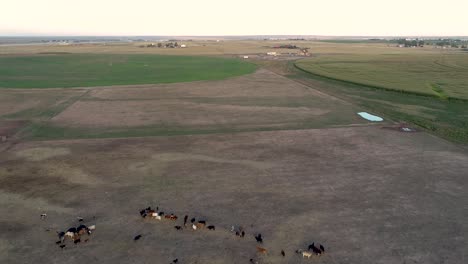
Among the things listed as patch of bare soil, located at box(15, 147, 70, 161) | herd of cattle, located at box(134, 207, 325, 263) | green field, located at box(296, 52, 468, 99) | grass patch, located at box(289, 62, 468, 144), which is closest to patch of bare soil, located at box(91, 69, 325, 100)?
grass patch, located at box(289, 62, 468, 144)

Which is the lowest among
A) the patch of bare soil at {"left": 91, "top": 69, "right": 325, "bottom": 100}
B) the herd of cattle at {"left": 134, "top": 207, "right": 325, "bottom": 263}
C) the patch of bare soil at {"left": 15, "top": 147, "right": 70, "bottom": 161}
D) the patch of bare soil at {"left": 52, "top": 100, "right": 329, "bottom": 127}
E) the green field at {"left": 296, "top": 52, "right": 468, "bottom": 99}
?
the herd of cattle at {"left": 134, "top": 207, "right": 325, "bottom": 263}

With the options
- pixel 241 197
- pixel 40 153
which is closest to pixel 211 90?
pixel 40 153

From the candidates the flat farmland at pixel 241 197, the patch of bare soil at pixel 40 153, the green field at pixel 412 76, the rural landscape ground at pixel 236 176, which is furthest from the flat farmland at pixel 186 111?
the green field at pixel 412 76

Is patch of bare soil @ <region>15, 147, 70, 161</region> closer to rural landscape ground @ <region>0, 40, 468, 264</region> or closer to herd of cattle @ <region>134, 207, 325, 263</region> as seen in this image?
rural landscape ground @ <region>0, 40, 468, 264</region>

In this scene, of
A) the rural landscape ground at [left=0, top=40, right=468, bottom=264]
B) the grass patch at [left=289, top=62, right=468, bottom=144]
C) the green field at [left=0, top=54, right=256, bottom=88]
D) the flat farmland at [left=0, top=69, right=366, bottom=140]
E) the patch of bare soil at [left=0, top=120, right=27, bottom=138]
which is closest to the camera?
the rural landscape ground at [left=0, top=40, right=468, bottom=264]

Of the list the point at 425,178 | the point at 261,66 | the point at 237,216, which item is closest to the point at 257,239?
the point at 237,216

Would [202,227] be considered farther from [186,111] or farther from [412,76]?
[412,76]
